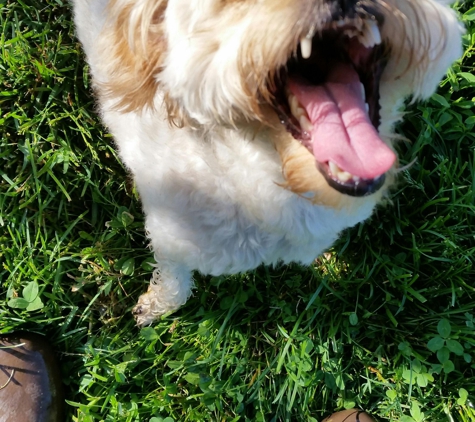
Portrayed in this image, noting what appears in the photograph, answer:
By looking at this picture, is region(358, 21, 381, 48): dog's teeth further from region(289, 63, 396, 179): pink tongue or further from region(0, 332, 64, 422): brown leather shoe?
region(0, 332, 64, 422): brown leather shoe

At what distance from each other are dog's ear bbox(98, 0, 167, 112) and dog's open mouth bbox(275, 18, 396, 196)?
359mm

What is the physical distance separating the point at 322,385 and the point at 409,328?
1.75 ft

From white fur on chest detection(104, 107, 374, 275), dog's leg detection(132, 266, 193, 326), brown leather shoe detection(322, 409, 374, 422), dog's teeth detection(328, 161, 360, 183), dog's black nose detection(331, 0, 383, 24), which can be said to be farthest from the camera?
brown leather shoe detection(322, 409, 374, 422)

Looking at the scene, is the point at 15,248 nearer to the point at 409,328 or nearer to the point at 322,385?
the point at 322,385

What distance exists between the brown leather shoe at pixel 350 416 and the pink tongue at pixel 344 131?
155 cm

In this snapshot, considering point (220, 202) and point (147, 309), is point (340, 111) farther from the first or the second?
point (147, 309)

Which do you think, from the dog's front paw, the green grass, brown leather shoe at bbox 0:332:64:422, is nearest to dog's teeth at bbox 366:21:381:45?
the green grass

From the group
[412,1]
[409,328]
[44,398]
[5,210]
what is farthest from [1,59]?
[409,328]

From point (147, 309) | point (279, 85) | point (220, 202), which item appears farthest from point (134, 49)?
point (147, 309)

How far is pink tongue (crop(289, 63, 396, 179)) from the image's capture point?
1.19 m

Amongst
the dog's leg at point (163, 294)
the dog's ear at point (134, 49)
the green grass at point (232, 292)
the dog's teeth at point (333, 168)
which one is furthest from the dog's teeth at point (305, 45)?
the green grass at point (232, 292)

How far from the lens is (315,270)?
2463 mm

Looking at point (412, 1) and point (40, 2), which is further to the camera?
point (40, 2)

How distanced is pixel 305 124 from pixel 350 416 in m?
1.67
